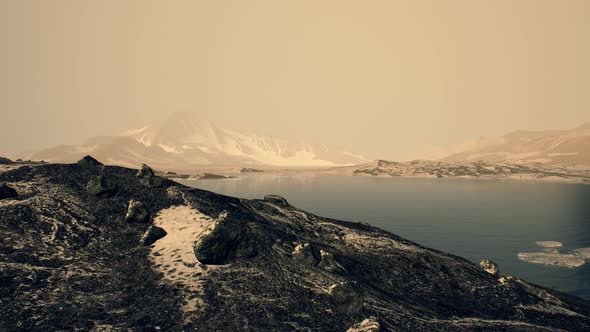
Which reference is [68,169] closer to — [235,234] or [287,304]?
[235,234]

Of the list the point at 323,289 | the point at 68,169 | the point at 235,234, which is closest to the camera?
the point at 323,289

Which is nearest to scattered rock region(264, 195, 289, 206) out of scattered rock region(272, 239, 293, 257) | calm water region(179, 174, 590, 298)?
scattered rock region(272, 239, 293, 257)

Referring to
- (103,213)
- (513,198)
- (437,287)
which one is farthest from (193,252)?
(513,198)

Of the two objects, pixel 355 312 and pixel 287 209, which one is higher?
pixel 287 209

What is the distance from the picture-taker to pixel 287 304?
15.6 metres

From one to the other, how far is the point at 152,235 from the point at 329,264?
9.15 metres

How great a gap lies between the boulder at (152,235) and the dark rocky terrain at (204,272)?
0.05m

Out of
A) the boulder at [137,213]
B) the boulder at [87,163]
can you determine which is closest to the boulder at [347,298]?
the boulder at [137,213]

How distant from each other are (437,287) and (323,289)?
28.0 ft

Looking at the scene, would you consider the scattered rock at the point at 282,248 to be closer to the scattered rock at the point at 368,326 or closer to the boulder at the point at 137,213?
the scattered rock at the point at 368,326

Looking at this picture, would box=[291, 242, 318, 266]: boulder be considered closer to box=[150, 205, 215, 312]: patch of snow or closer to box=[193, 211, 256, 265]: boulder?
box=[193, 211, 256, 265]: boulder

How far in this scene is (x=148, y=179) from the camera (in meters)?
23.5

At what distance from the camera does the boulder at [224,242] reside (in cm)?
1720

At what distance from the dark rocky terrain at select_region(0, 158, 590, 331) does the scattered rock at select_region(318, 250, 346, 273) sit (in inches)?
3.3
